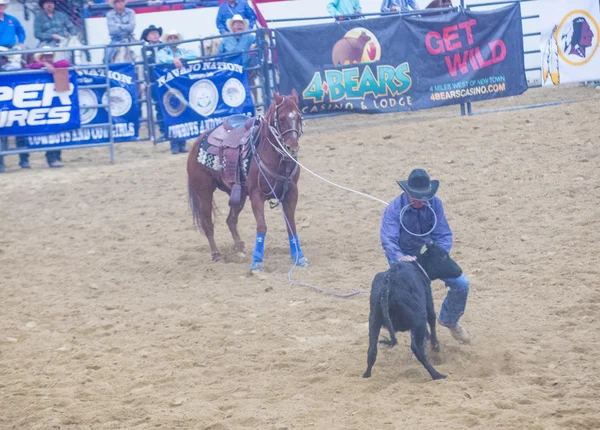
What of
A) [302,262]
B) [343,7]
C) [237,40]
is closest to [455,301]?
[302,262]

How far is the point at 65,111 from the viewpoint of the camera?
12.7 meters

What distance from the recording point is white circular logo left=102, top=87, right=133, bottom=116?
12.9 metres

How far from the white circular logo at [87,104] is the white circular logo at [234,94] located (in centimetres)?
196

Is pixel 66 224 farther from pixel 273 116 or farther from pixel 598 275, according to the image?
pixel 598 275

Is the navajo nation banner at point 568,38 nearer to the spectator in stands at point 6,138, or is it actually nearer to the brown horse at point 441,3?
the brown horse at point 441,3

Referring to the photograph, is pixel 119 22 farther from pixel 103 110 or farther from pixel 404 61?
pixel 404 61

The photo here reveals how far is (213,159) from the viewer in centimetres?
913

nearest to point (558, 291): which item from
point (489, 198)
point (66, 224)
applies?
point (489, 198)

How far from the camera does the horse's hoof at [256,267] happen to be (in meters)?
8.54

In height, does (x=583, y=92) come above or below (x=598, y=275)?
above

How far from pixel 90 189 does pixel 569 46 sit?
7821 mm

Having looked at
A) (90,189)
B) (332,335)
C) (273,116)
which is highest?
(273,116)

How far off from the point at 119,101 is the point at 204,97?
1.30 m

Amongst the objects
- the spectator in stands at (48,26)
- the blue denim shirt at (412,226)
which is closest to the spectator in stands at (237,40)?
the spectator in stands at (48,26)
